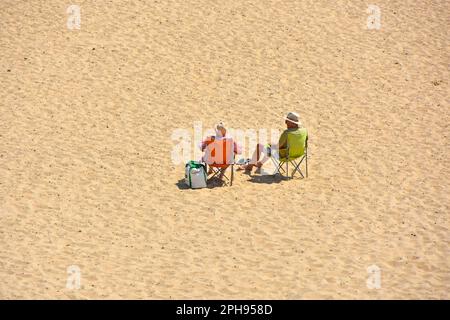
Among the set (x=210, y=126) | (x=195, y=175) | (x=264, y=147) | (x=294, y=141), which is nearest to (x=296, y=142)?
(x=294, y=141)

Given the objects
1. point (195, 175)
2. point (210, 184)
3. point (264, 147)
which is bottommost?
point (210, 184)

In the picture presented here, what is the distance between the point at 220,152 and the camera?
41.8 feet

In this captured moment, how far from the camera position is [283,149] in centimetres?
1309

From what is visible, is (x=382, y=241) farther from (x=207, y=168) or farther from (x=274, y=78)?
(x=274, y=78)

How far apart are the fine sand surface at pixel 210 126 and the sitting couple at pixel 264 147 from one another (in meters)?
0.39

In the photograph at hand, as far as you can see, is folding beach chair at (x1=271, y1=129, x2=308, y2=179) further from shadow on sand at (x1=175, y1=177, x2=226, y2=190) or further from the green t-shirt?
shadow on sand at (x1=175, y1=177, x2=226, y2=190)

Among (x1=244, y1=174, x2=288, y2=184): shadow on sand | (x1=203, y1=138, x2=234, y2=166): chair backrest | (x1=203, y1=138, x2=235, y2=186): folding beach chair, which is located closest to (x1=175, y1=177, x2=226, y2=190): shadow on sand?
(x1=203, y1=138, x2=235, y2=186): folding beach chair

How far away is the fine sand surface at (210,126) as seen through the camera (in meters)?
10.1

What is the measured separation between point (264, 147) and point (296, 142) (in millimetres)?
610

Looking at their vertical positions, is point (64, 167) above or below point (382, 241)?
above

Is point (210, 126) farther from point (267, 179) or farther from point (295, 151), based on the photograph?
point (295, 151)

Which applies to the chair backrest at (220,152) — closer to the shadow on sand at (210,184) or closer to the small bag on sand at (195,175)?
the small bag on sand at (195,175)

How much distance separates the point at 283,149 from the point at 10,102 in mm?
5933

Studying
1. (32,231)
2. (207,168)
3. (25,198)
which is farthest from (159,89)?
(32,231)
